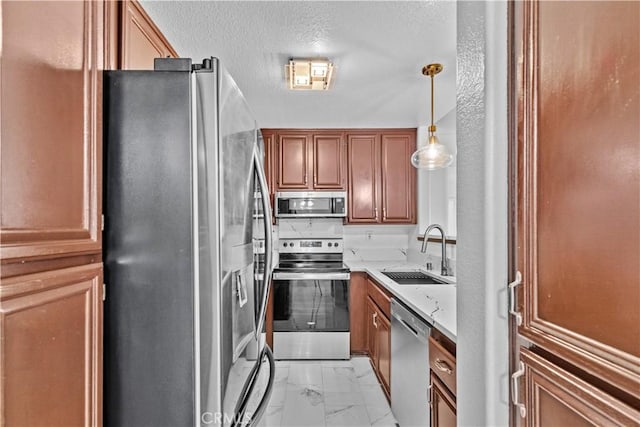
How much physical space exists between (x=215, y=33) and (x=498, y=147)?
1647mm

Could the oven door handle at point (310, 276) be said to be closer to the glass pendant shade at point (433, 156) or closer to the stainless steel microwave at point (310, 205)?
the stainless steel microwave at point (310, 205)

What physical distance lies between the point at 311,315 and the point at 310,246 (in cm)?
85

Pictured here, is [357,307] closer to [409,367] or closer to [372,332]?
[372,332]

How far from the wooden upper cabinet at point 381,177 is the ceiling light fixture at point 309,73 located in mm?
1475

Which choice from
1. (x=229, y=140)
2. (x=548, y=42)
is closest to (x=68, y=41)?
(x=229, y=140)

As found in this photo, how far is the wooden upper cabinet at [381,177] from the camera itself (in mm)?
4020

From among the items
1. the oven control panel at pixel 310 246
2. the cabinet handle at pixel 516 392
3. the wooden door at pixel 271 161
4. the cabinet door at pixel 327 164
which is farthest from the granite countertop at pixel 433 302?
the wooden door at pixel 271 161

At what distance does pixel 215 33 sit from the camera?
1995 millimetres

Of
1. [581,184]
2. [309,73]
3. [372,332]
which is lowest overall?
[372,332]

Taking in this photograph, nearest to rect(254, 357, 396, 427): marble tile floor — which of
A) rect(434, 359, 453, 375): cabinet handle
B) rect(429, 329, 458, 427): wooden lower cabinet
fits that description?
rect(429, 329, 458, 427): wooden lower cabinet

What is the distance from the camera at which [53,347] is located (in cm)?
79

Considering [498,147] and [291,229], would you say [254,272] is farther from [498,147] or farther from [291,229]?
[291,229]

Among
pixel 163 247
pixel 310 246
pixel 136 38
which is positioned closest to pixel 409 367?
pixel 163 247

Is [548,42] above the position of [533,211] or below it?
above
